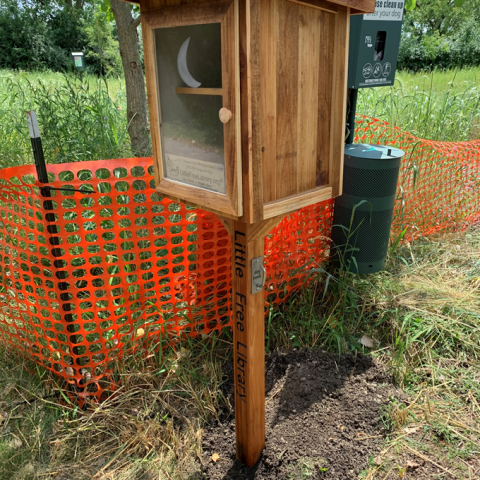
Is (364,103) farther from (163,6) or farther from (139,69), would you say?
(163,6)

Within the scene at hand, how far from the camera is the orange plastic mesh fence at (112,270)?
93.1 inches

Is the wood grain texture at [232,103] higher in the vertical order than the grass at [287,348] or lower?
higher

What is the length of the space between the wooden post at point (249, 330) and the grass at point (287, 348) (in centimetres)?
28

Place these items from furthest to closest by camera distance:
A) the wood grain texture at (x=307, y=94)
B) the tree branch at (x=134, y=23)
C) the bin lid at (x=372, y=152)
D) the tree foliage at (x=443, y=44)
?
1. the tree foliage at (x=443, y=44)
2. the tree branch at (x=134, y=23)
3. the bin lid at (x=372, y=152)
4. the wood grain texture at (x=307, y=94)

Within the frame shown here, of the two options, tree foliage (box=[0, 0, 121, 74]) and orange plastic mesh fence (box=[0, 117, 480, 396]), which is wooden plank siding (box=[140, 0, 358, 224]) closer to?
orange plastic mesh fence (box=[0, 117, 480, 396])

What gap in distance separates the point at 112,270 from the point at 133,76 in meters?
1.88

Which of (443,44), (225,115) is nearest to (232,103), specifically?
(225,115)

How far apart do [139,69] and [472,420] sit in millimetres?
3675

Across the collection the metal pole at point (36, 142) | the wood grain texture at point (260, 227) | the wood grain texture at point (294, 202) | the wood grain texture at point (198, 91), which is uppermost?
the wood grain texture at point (198, 91)

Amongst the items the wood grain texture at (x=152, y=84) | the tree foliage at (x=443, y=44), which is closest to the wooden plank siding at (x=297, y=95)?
the wood grain texture at (x=152, y=84)

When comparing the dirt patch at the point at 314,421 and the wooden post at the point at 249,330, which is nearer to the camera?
the wooden post at the point at 249,330

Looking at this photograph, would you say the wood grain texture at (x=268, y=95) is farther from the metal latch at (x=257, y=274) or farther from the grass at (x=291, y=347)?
the grass at (x=291, y=347)

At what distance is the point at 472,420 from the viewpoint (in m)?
2.31

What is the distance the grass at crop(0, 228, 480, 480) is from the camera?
2111mm
